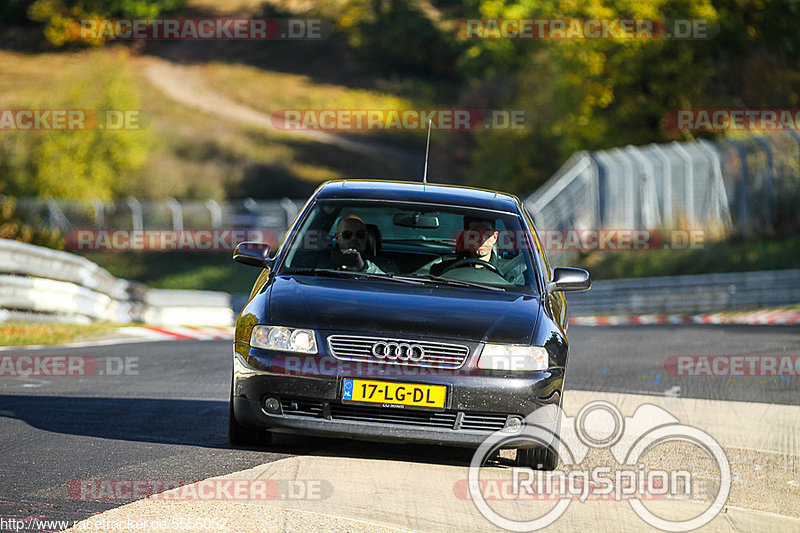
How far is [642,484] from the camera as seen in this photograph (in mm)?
7293

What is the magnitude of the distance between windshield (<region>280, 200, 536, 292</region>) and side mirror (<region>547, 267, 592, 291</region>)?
0.18m

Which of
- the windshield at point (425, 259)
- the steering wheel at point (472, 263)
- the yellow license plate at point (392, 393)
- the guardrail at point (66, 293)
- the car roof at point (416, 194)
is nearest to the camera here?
the yellow license plate at point (392, 393)

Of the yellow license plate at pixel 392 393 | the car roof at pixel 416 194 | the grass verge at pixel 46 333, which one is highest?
the car roof at pixel 416 194

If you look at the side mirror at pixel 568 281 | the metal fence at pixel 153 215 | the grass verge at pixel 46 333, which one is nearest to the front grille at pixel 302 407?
the side mirror at pixel 568 281

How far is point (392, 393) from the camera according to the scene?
6.98 m

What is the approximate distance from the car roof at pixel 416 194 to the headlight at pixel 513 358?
5.42 feet

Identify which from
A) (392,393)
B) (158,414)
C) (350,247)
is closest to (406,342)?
(392,393)

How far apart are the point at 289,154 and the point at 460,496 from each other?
5857 centimetres

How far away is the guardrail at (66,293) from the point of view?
585 inches

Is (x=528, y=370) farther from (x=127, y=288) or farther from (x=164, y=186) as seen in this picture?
(x=164, y=186)

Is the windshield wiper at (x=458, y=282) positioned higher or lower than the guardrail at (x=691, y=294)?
higher

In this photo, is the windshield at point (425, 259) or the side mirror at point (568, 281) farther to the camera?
the side mirror at point (568, 281)

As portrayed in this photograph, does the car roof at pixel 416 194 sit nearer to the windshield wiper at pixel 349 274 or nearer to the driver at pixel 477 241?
the driver at pixel 477 241

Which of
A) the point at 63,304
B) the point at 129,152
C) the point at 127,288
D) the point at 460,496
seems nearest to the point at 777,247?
→ the point at 127,288
